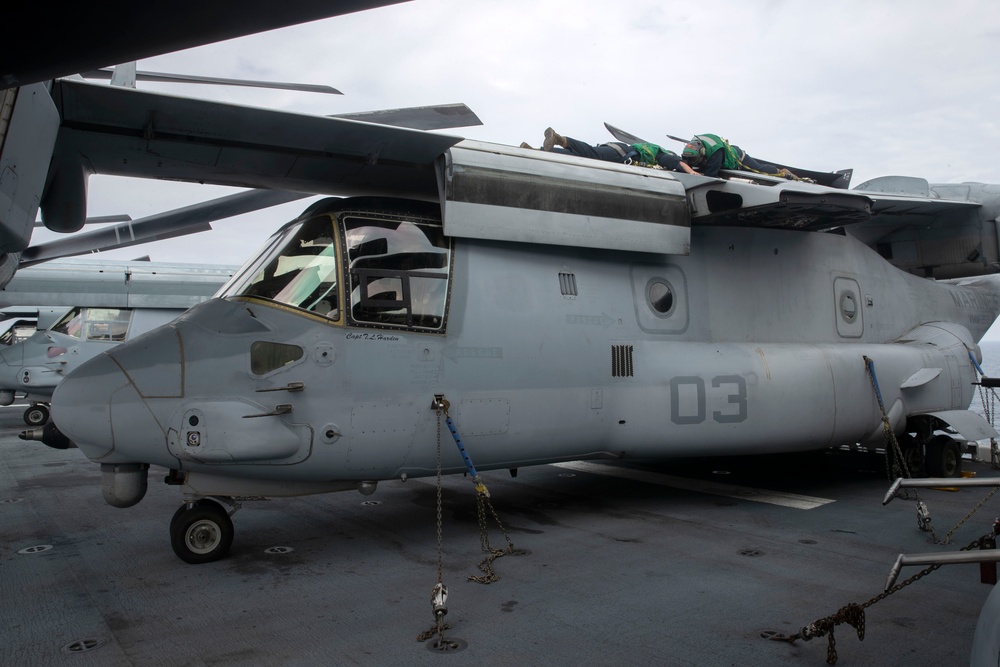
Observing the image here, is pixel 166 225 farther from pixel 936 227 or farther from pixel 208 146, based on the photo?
pixel 936 227

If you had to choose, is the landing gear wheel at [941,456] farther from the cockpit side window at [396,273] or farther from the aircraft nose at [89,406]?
the aircraft nose at [89,406]

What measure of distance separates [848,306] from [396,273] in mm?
6080

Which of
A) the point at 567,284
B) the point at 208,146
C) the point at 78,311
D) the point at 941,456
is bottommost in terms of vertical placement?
the point at 941,456

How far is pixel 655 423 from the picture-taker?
21.8 feet

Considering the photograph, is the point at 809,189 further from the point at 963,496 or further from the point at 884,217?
the point at 963,496

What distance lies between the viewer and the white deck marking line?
7.39m

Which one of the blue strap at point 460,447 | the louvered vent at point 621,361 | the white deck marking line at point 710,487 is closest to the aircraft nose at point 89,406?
the blue strap at point 460,447

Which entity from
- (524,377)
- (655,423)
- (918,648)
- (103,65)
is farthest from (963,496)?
(103,65)

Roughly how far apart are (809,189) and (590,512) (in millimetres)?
4053

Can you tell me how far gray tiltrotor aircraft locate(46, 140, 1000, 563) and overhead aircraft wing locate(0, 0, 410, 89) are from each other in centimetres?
375

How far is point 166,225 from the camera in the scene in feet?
28.8

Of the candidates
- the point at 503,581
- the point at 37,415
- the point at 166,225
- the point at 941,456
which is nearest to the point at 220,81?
the point at 166,225

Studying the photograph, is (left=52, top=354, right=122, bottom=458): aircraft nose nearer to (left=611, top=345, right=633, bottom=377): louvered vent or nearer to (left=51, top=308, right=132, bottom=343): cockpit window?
(left=611, top=345, right=633, bottom=377): louvered vent

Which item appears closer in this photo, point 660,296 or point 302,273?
point 302,273
